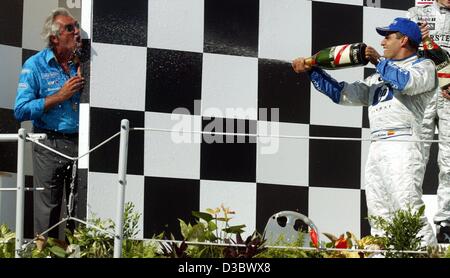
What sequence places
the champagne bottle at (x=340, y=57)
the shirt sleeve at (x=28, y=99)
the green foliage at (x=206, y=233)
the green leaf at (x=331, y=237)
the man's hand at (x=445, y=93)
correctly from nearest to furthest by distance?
the green foliage at (x=206, y=233)
the green leaf at (x=331, y=237)
the champagne bottle at (x=340, y=57)
the shirt sleeve at (x=28, y=99)
the man's hand at (x=445, y=93)

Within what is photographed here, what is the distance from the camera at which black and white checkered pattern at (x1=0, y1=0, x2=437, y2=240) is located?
200 inches

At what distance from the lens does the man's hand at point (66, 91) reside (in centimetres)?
529

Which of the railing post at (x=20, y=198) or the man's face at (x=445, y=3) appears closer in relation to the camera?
the railing post at (x=20, y=198)

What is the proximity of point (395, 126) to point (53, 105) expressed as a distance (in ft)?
5.34

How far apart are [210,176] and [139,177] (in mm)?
341

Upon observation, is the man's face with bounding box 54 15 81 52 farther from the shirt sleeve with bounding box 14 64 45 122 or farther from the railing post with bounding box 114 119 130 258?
the railing post with bounding box 114 119 130 258

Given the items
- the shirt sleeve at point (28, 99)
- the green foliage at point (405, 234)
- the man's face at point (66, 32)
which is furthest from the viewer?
the man's face at point (66, 32)

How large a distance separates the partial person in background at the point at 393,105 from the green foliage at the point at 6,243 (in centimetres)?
160

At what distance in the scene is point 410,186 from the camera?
5082 millimetres

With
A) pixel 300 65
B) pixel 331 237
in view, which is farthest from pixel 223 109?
pixel 331 237

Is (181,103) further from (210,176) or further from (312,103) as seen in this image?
(312,103)

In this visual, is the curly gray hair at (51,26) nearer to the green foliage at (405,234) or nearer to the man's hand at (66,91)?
the man's hand at (66,91)

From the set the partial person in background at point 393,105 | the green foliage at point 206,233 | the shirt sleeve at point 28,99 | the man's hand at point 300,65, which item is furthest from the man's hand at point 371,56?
the shirt sleeve at point 28,99
